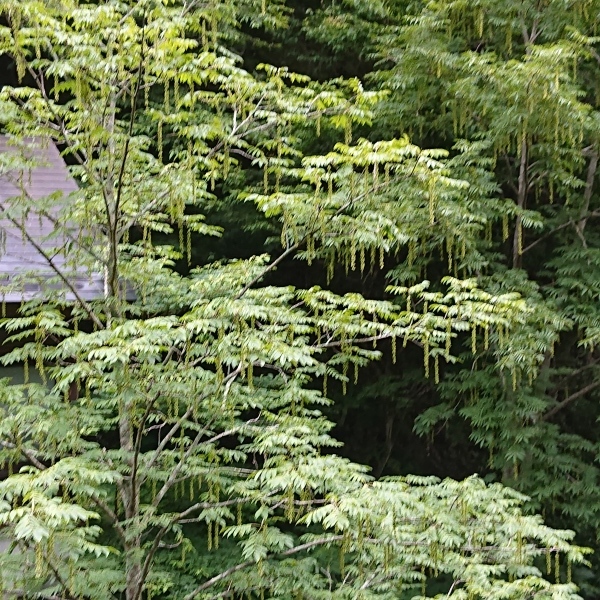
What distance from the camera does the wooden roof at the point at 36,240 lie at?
3887 millimetres

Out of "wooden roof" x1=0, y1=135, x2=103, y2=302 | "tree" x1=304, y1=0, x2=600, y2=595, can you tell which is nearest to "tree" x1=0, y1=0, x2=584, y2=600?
"wooden roof" x1=0, y1=135, x2=103, y2=302

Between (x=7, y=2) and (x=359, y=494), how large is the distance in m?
3.31

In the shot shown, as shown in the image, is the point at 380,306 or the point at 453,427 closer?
the point at 380,306

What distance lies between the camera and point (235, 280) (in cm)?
421

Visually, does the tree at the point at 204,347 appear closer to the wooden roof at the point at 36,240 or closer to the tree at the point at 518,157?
the wooden roof at the point at 36,240

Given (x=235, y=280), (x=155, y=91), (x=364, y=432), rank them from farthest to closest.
→ (x=364, y=432), (x=155, y=91), (x=235, y=280)

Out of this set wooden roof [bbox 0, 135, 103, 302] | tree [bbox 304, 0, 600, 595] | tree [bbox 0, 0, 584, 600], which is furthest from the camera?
tree [bbox 304, 0, 600, 595]

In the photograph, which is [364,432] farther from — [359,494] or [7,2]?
[7,2]

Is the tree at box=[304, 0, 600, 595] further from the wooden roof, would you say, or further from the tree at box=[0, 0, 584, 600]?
the wooden roof

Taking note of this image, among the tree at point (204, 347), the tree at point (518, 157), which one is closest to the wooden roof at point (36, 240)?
the tree at point (204, 347)

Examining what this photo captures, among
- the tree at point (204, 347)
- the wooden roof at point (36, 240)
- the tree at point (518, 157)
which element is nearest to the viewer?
the tree at point (204, 347)

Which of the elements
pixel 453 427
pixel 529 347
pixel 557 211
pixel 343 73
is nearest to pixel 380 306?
pixel 529 347

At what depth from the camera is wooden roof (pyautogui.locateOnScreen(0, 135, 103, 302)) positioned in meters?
3.89

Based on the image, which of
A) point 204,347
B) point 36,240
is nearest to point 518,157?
point 204,347
